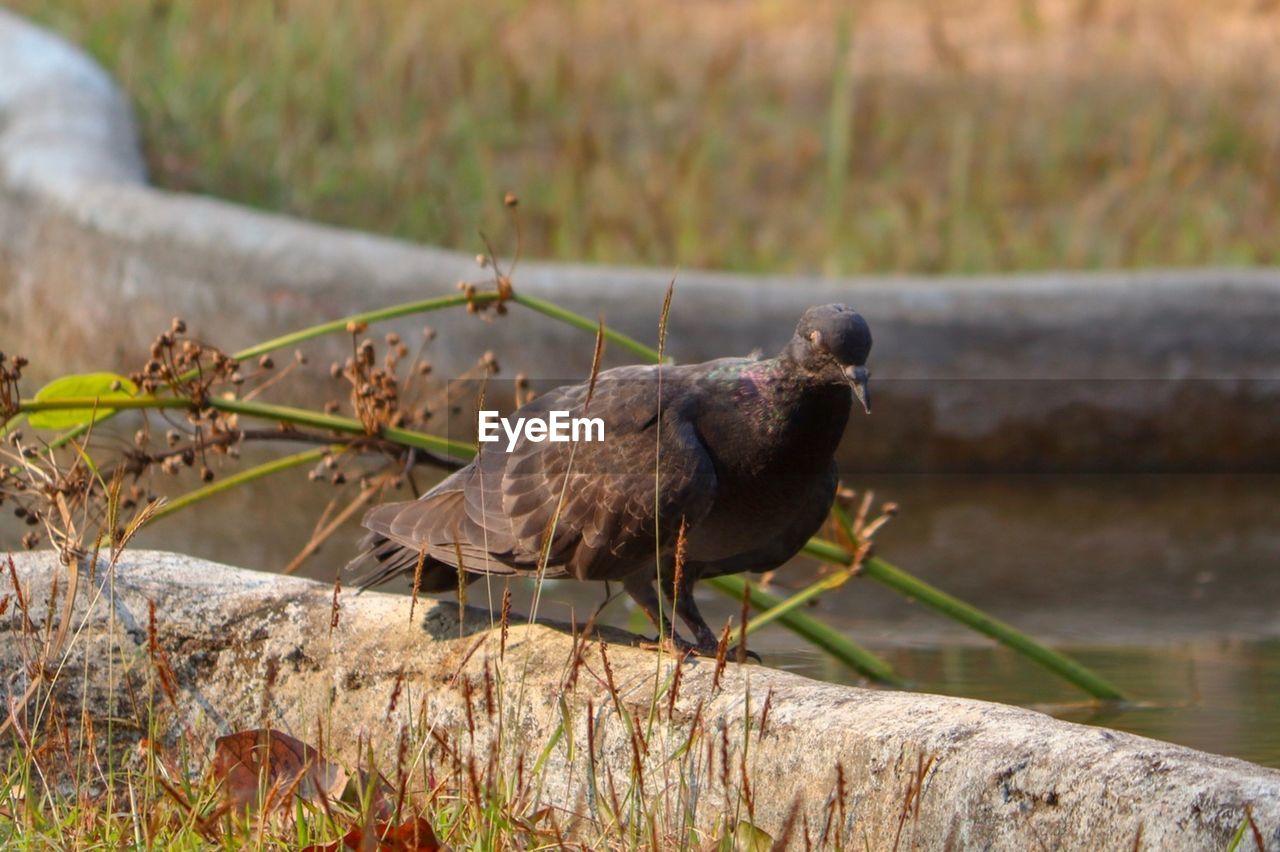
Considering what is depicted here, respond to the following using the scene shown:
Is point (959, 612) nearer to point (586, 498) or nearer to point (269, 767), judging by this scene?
point (586, 498)

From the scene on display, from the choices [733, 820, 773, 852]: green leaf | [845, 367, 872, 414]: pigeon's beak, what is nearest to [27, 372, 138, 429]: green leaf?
[845, 367, 872, 414]: pigeon's beak

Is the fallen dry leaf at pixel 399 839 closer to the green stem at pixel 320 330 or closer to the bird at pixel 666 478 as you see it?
the bird at pixel 666 478

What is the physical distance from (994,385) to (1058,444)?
0.29m

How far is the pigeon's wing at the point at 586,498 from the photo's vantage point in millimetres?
2748

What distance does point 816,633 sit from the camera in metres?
3.39

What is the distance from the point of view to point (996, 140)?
7.96 meters

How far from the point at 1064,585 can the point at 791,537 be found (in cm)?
190

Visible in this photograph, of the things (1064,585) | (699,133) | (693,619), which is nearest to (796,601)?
(693,619)

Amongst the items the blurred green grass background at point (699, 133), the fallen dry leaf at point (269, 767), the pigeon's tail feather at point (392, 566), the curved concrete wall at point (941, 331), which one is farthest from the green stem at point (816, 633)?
the blurred green grass background at point (699, 133)

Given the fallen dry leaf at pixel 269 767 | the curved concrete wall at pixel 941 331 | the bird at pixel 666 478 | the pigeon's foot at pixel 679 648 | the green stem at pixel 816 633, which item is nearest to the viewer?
the fallen dry leaf at pixel 269 767

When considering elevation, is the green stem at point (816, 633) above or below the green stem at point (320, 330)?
below

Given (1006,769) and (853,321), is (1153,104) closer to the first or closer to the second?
(853,321)

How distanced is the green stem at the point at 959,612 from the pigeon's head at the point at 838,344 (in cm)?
67

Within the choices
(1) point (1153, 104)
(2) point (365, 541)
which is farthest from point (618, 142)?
(2) point (365, 541)
